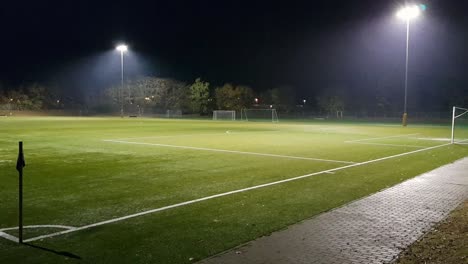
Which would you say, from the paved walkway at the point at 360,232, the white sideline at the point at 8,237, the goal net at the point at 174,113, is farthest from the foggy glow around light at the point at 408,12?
the goal net at the point at 174,113

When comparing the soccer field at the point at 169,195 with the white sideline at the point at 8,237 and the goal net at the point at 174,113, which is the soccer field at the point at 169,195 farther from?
the goal net at the point at 174,113

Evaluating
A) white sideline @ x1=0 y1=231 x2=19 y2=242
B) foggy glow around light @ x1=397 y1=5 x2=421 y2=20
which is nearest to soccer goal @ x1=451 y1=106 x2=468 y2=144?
foggy glow around light @ x1=397 y1=5 x2=421 y2=20

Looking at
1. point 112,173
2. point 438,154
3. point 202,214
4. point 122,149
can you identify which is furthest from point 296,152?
point 202,214

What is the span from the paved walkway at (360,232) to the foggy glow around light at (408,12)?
31.5 meters

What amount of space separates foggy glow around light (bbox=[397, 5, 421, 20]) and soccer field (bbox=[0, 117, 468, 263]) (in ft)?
74.8

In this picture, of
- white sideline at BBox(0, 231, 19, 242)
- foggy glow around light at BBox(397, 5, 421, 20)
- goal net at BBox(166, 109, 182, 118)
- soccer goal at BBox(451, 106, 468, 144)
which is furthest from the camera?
goal net at BBox(166, 109, 182, 118)

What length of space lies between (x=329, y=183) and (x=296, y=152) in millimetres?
7914

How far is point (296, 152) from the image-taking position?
19500mm

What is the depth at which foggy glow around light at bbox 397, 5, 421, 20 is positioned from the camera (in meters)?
38.2

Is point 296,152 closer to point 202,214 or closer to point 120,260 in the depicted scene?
point 202,214

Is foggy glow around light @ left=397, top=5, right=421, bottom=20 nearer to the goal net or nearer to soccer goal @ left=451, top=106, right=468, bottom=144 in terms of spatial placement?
→ soccer goal @ left=451, top=106, right=468, bottom=144

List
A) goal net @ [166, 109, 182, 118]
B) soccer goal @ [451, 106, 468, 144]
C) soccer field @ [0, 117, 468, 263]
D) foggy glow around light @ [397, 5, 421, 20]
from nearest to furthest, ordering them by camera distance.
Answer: soccer field @ [0, 117, 468, 263] < soccer goal @ [451, 106, 468, 144] < foggy glow around light @ [397, 5, 421, 20] < goal net @ [166, 109, 182, 118]

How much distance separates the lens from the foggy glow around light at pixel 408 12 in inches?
1503

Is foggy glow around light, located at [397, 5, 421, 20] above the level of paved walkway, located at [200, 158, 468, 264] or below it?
above
